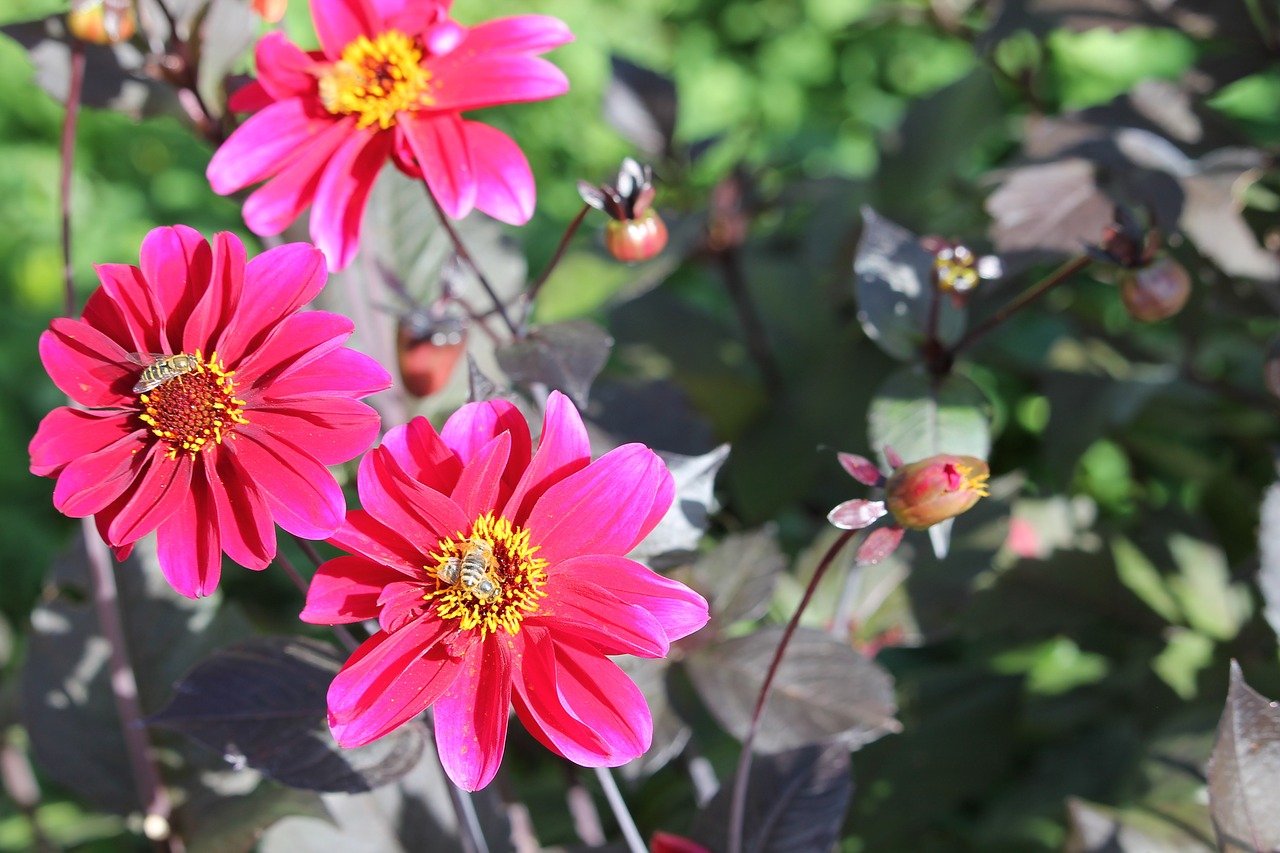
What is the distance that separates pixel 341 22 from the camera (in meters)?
0.59

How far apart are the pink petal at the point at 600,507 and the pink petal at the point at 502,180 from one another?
0.48 feet

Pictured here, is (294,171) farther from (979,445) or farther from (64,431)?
(979,445)

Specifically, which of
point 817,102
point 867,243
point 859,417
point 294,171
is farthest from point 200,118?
point 817,102

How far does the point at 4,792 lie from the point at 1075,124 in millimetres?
1268

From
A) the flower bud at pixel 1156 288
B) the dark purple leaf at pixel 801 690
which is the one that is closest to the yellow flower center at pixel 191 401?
→ the dark purple leaf at pixel 801 690

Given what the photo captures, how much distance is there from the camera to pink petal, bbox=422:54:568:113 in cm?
56

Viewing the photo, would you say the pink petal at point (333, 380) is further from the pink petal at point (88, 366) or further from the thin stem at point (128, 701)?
the thin stem at point (128, 701)

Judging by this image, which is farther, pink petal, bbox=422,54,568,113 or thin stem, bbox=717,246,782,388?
thin stem, bbox=717,246,782,388

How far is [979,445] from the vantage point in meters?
0.63

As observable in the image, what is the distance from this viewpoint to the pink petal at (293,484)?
0.44 meters

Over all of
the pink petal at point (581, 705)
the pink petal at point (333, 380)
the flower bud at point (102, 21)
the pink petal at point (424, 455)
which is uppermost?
the flower bud at point (102, 21)

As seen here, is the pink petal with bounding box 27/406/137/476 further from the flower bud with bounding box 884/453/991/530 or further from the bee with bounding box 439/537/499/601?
the flower bud with bounding box 884/453/991/530

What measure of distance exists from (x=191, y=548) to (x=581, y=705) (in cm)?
18

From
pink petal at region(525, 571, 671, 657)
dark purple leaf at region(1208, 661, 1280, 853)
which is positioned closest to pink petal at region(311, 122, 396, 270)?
pink petal at region(525, 571, 671, 657)
